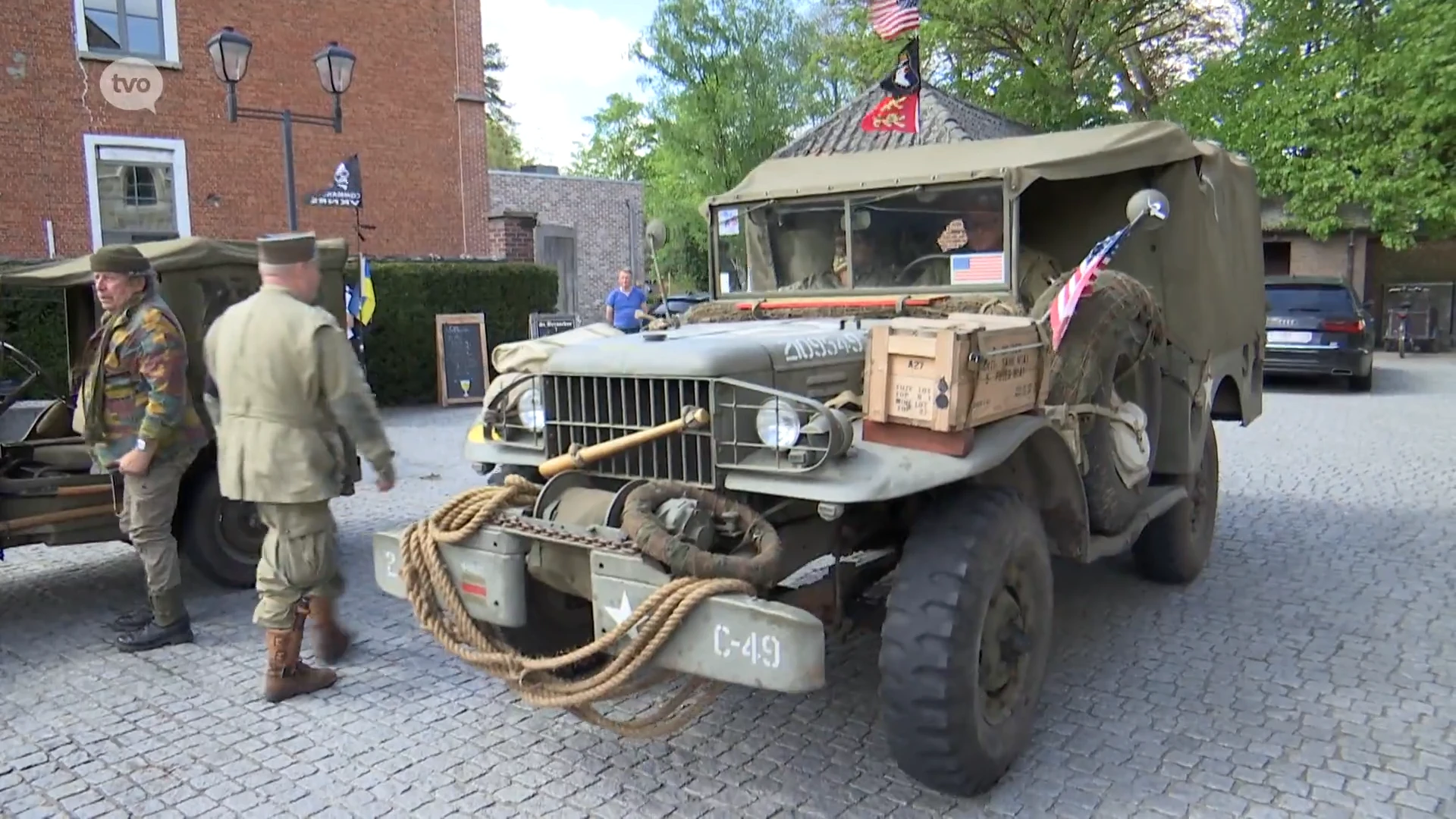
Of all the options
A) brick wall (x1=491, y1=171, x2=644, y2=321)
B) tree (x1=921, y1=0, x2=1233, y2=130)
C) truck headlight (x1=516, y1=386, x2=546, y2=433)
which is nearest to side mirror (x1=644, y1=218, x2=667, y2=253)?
truck headlight (x1=516, y1=386, x2=546, y2=433)

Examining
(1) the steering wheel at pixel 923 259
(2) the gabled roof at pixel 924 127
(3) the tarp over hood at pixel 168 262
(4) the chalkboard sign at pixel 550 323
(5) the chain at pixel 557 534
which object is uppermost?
(2) the gabled roof at pixel 924 127

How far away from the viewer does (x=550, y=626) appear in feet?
12.5

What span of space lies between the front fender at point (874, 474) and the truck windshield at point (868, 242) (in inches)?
57.2

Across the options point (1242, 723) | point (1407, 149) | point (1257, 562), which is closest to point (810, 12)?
point (1407, 149)

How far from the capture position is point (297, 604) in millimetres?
4168

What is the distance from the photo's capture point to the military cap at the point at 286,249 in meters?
4.04

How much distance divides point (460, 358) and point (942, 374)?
11.4 m

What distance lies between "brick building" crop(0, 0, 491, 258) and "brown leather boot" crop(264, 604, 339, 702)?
13218 millimetres

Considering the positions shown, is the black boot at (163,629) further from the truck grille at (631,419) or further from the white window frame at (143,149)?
the white window frame at (143,149)

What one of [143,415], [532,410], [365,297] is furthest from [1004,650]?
[365,297]

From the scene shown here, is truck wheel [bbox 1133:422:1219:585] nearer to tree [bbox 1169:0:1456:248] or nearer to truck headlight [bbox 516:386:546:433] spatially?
truck headlight [bbox 516:386:546:433]

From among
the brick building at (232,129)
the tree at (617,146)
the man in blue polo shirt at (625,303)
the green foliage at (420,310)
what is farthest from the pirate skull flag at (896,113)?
the tree at (617,146)

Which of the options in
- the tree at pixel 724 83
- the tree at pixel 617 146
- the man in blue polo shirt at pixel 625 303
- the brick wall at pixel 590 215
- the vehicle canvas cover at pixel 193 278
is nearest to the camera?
the vehicle canvas cover at pixel 193 278

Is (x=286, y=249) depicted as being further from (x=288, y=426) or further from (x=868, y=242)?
(x=868, y=242)
